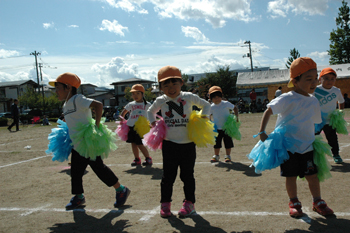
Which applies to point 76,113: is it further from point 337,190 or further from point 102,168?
point 337,190

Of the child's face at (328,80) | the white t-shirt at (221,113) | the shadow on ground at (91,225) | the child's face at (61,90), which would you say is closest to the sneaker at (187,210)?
the shadow on ground at (91,225)

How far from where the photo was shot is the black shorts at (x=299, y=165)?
3.74 metres

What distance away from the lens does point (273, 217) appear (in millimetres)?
3676

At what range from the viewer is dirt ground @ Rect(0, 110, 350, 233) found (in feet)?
11.7

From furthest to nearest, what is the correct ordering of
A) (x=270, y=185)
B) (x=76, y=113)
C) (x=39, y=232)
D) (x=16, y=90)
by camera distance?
1. (x=16, y=90)
2. (x=270, y=185)
3. (x=76, y=113)
4. (x=39, y=232)

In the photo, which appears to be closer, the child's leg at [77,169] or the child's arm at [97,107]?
the child's arm at [97,107]

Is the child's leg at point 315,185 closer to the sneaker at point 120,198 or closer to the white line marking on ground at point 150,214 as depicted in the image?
the white line marking on ground at point 150,214

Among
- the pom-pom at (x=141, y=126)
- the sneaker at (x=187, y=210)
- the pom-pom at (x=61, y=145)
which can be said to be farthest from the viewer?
the pom-pom at (x=141, y=126)

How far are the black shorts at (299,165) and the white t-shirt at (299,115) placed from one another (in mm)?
72

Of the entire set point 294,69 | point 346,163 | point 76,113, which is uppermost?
point 294,69

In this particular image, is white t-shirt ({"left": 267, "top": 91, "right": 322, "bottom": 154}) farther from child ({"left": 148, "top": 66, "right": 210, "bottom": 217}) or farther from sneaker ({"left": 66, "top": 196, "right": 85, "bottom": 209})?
sneaker ({"left": 66, "top": 196, "right": 85, "bottom": 209})

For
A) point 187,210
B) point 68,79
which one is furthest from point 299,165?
point 68,79

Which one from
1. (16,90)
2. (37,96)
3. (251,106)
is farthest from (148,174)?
(16,90)

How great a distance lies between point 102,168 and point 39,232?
3.96 feet
